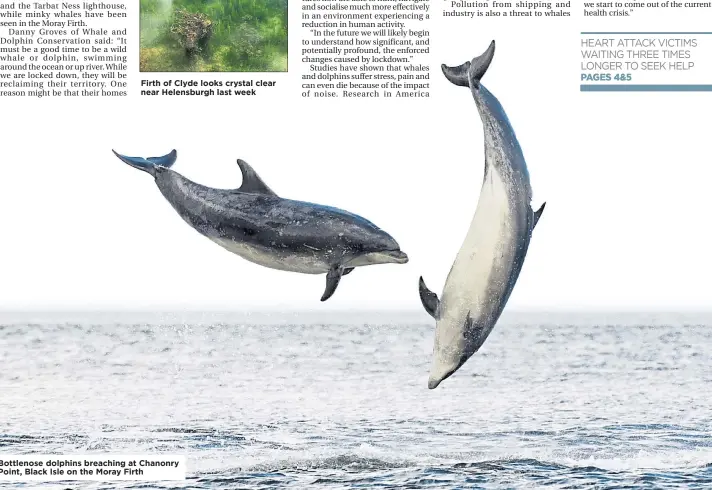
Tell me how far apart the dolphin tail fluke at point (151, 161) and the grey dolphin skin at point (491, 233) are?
4.81 m

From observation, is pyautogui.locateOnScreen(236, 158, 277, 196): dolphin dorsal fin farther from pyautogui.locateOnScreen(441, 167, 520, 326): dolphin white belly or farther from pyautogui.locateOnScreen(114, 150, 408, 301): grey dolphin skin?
pyautogui.locateOnScreen(441, 167, 520, 326): dolphin white belly

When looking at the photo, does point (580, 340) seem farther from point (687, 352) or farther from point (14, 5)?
point (14, 5)

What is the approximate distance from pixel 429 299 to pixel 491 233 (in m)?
1.35

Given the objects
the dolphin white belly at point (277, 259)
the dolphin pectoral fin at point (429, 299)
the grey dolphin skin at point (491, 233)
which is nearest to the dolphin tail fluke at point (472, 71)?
the grey dolphin skin at point (491, 233)

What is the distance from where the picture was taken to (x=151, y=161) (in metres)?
14.6

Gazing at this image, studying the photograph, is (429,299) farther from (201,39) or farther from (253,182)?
(201,39)

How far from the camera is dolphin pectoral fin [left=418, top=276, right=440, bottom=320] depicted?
40.8 ft

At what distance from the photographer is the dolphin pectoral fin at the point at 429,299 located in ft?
40.8

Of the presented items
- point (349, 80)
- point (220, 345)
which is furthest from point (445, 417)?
point (220, 345)

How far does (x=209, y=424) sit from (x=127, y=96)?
1005 centimetres

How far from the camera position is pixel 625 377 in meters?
39.0

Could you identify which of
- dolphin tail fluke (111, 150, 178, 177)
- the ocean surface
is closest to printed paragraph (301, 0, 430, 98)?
dolphin tail fluke (111, 150, 178, 177)

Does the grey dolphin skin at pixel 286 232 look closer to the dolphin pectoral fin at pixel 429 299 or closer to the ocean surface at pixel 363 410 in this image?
the dolphin pectoral fin at pixel 429 299

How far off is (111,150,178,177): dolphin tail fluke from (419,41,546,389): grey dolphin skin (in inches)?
189
